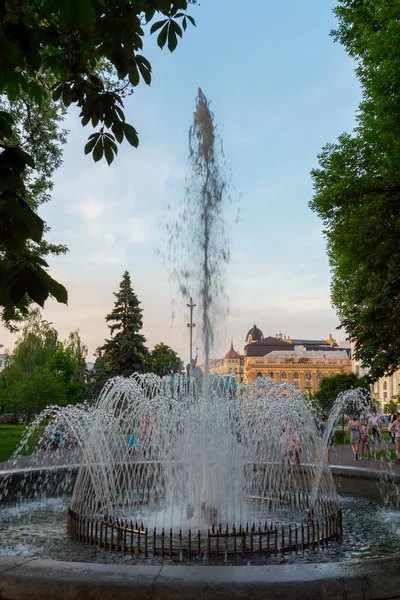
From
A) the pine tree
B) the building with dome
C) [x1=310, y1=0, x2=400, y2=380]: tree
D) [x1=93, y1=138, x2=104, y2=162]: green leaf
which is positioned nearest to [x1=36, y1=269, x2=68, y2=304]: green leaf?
[x1=93, y1=138, x2=104, y2=162]: green leaf

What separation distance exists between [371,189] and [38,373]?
1049 inches

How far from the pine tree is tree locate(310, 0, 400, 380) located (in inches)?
923

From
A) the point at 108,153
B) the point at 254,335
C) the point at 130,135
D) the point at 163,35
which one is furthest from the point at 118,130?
the point at 254,335

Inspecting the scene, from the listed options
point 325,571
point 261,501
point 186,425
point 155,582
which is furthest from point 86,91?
point 261,501

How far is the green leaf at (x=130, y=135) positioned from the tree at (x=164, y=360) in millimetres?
53320

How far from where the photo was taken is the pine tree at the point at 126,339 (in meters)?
38.5

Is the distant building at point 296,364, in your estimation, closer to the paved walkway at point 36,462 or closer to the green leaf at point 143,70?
the paved walkway at point 36,462

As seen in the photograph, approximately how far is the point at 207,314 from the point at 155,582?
796 cm

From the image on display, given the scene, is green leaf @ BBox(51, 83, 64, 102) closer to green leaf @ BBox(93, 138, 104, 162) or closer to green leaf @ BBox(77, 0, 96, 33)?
green leaf @ BBox(93, 138, 104, 162)

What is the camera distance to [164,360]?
60.2 meters

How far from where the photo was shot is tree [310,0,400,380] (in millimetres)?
14344

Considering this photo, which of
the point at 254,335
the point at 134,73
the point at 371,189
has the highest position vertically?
the point at 254,335

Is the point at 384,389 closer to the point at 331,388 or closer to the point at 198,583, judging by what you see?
the point at 331,388

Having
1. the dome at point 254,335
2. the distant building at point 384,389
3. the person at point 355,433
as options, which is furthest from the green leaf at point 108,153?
the dome at point 254,335
